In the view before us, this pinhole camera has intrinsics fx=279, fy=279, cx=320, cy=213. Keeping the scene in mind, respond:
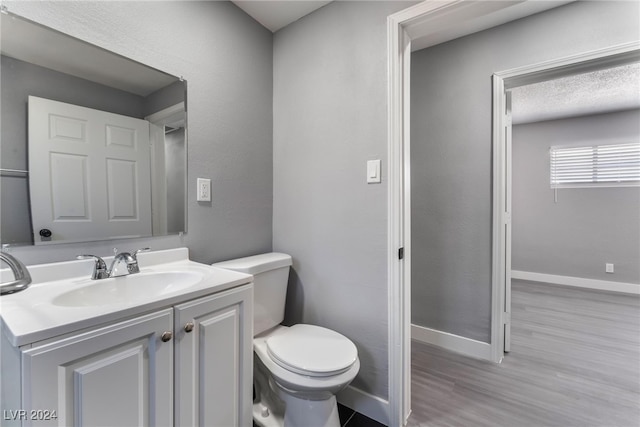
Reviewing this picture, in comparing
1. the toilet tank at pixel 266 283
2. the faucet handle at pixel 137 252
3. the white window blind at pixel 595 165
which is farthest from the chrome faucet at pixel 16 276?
the white window blind at pixel 595 165

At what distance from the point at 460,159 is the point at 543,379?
154cm

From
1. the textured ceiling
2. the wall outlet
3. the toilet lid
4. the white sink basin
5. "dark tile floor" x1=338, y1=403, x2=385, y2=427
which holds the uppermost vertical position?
the textured ceiling

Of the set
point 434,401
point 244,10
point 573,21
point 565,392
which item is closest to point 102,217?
point 244,10

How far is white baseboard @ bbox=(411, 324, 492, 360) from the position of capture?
6.65 ft

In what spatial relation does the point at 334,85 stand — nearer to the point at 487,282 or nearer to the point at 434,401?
the point at 487,282

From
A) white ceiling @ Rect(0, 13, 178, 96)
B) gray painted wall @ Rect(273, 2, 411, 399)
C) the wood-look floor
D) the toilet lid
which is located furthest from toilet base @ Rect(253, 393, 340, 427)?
white ceiling @ Rect(0, 13, 178, 96)

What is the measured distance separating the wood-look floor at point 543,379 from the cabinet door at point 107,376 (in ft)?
4.15

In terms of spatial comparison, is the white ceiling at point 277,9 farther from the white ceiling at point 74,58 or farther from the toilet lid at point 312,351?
the toilet lid at point 312,351

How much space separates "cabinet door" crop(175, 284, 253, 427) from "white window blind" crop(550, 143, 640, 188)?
181 inches

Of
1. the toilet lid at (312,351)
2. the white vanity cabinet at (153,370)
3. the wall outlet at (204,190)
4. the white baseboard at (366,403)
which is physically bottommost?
the white baseboard at (366,403)

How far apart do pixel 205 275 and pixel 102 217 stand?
0.49m

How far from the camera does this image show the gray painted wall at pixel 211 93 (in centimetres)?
111

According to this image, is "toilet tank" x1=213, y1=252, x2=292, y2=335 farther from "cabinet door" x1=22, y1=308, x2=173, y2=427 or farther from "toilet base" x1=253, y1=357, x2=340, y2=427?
"cabinet door" x1=22, y1=308, x2=173, y2=427

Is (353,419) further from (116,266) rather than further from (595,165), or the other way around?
(595,165)
